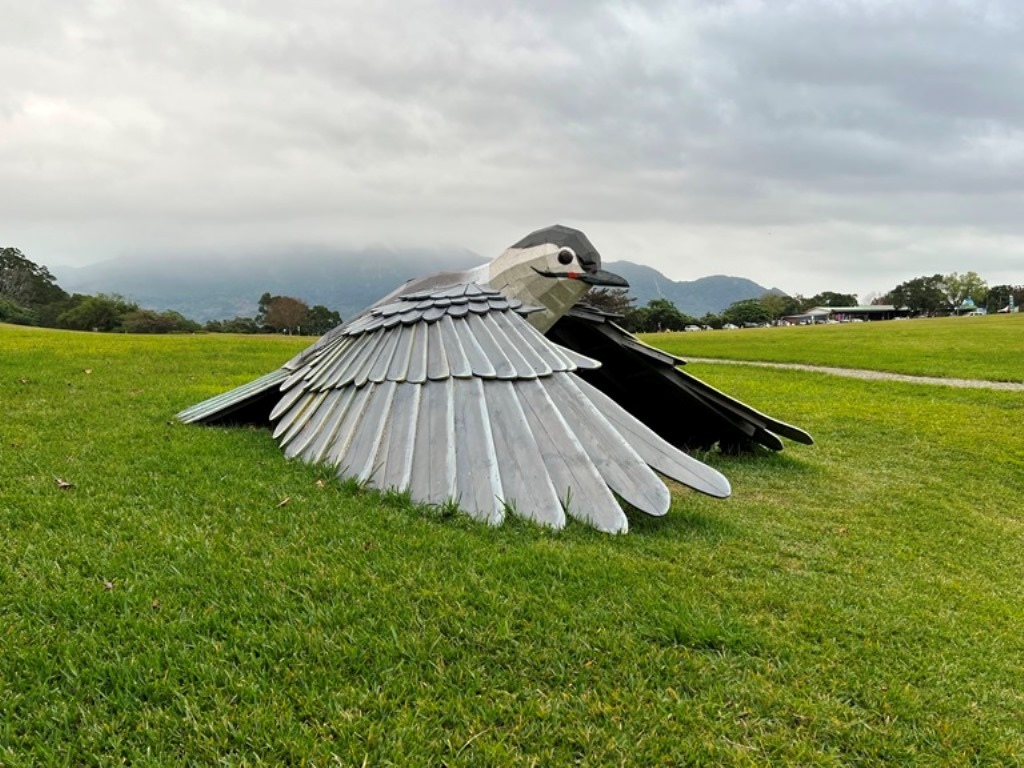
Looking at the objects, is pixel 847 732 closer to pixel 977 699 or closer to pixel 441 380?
pixel 977 699

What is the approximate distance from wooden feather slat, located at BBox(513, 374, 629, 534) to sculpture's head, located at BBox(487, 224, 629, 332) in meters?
1.49

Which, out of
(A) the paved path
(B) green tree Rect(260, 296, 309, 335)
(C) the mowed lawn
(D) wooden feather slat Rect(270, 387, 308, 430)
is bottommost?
(C) the mowed lawn

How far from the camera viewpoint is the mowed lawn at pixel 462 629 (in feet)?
5.46

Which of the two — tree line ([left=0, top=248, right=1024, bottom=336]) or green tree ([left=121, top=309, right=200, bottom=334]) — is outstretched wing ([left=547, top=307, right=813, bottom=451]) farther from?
green tree ([left=121, top=309, right=200, bottom=334])

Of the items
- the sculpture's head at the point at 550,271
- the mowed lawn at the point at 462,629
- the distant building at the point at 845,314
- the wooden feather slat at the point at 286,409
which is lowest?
the mowed lawn at the point at 462,629

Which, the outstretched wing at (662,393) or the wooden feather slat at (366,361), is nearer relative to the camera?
the wooden feather slat at (366,361)

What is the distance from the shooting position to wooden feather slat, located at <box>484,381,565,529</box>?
2.87m

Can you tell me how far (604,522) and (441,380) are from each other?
3.81 feet

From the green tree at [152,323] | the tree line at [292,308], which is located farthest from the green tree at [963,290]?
the green tree at [152,323]

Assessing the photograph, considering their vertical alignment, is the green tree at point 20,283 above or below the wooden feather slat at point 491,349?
above

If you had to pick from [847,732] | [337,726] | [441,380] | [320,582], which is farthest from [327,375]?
[847,732]

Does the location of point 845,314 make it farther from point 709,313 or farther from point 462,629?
point 462,629

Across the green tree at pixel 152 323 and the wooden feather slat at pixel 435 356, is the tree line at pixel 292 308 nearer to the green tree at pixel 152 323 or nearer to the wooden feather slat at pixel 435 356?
the green tree at pixel 152 323

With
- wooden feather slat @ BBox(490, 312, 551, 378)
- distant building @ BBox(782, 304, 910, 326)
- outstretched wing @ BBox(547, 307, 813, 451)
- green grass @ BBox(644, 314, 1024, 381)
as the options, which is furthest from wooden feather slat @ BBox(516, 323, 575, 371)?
distant building @ BBox(782, 304, 910, 326)
